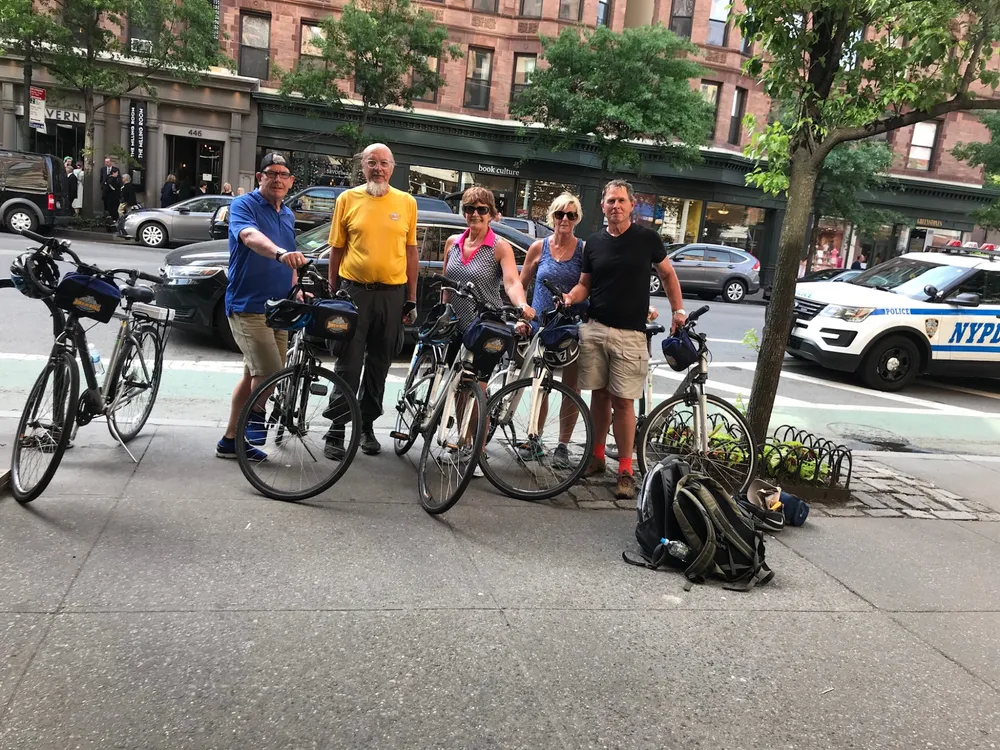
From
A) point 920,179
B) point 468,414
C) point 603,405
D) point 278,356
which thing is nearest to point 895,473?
point 603,405

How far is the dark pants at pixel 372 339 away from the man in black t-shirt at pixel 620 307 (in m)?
1.15

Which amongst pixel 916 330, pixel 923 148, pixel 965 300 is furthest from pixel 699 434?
pixel 923 148

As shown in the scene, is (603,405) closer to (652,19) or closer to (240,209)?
(240,209)

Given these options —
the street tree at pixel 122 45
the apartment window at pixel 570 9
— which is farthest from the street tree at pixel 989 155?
the street tree at pixel 122 45

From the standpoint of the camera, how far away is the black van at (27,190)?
18203 mm

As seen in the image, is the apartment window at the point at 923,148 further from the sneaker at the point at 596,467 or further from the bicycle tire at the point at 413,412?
the bicycle tire at the point at 413,412

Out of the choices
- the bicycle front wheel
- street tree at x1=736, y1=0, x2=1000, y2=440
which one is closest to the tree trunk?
street tree at x1=736, y1=0, x2=1000, y2=440

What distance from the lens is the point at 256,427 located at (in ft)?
15.5

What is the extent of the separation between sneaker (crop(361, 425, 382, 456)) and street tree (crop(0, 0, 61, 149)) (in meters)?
19.7

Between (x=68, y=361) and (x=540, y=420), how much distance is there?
272 centimetres

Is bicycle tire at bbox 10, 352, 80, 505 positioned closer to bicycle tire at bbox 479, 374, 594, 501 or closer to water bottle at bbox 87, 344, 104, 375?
water bottle at bbox 87, 344, 104, 375

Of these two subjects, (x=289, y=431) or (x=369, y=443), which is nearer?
(x=289, y=431)

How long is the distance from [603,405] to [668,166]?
2662 cm

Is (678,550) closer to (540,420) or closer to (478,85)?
(540,420)
